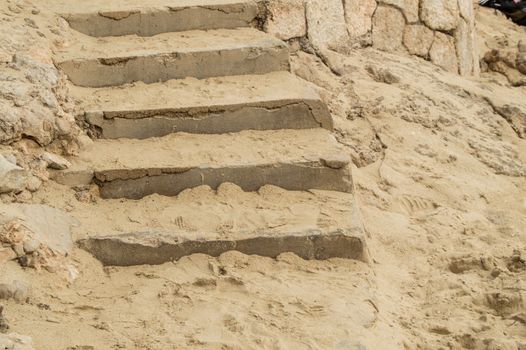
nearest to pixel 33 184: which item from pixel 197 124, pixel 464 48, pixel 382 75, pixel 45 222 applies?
pixel 45 222

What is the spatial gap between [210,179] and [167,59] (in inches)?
38.5

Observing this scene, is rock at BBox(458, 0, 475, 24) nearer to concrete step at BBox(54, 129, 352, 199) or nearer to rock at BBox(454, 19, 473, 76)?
rock at BBox(454, 19, 473, 76)

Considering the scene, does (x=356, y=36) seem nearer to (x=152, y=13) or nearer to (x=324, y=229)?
(x=152, y=13)

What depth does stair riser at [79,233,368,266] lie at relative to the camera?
137 inches

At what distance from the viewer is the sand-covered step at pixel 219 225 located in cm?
349

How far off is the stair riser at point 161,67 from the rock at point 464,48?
201cm

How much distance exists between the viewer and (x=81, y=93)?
4.32 meters

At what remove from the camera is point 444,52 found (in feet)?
19.0

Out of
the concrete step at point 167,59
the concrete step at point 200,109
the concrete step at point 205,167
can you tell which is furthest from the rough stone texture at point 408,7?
the concrete step at point 205,167


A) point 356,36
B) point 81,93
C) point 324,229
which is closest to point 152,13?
point 81,93

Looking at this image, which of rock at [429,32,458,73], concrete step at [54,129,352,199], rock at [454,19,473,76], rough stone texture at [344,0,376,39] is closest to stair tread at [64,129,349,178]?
concrete step at [54,129,352,199]

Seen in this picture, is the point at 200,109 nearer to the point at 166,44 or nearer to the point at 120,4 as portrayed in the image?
the point at 166,44

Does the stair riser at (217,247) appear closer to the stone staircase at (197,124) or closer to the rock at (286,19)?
the stone staircase at (197,124)

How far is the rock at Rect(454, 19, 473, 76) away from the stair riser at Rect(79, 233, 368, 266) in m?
2.82
